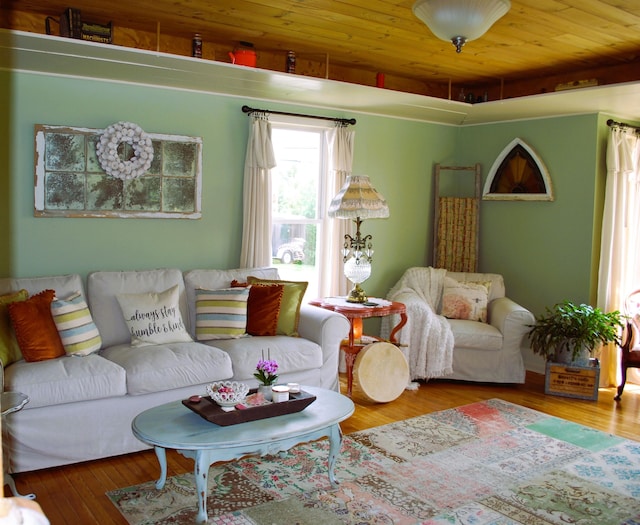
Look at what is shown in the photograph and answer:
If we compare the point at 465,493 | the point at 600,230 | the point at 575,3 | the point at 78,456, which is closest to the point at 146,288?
the point at 78,456

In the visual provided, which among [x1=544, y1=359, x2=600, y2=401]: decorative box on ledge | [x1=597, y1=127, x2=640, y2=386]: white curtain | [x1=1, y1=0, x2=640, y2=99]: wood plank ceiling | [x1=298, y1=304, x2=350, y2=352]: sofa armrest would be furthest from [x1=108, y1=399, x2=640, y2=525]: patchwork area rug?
[x1=1, y1=0, x2=640, y2=99]: wood plank ceiling

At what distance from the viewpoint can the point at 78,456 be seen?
3.40 m

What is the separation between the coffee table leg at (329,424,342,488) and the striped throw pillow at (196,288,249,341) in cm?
133

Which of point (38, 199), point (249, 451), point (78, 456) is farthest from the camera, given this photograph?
point (38, 199)

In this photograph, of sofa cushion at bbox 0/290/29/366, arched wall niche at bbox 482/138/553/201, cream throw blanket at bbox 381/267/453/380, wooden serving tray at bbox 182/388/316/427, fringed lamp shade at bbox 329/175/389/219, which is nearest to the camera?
wooden serving tray at bbox 182/388/316/427

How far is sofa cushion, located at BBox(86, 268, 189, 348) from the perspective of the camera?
407 cm

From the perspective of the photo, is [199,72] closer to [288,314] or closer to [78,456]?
[288,314]

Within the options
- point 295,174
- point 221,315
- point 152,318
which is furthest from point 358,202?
point 152,318

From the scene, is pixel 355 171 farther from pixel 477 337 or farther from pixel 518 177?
pixel 477 337

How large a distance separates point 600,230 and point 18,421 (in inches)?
184

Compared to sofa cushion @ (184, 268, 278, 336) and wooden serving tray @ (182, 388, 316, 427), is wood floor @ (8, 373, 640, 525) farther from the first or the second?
sofa cushion @ (184, 268, 278, 336)

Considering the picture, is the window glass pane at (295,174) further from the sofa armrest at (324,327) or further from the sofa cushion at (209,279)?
the sofa armrest at (324,327)

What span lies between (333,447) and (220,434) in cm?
68

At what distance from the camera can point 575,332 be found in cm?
491
